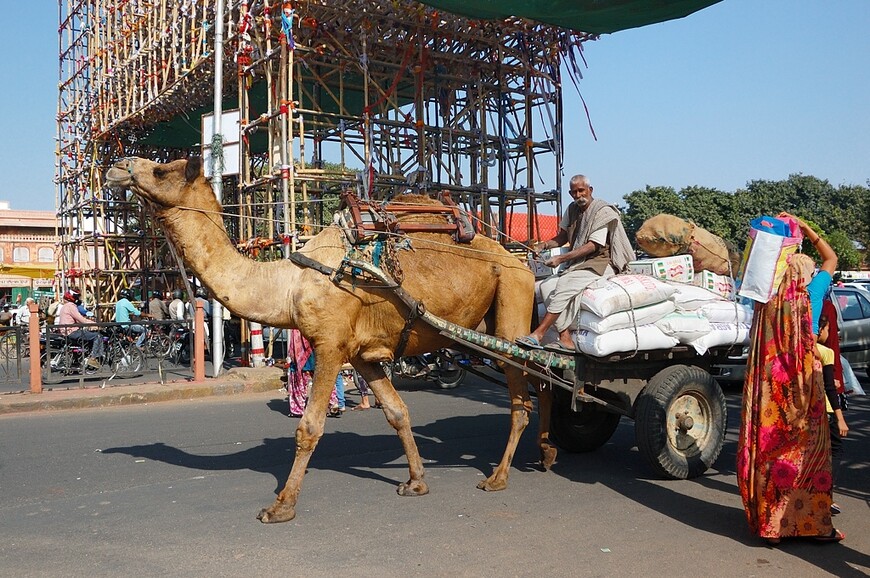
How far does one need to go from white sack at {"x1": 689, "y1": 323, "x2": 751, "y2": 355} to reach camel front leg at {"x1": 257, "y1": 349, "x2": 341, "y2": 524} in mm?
3092

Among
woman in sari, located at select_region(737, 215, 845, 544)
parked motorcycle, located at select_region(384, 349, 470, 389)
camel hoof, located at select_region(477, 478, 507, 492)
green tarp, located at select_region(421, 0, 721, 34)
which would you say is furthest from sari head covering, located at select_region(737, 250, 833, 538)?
parked motorcycle, located at select_region(384, 349, 470, 389)

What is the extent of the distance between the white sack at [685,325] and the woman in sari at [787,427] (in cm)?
133

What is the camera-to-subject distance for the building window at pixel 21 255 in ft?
168

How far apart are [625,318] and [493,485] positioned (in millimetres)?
1742

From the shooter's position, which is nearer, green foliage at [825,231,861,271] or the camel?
the camel

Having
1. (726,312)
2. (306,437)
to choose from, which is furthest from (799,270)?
(306,437)

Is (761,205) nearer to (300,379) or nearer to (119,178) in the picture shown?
(300,379)

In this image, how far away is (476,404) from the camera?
37.4ft

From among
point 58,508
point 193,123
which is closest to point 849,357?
point 58,508

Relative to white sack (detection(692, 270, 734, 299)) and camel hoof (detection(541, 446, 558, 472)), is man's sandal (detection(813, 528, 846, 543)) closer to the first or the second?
camel hoof (detection(541, 446, 558, 472))

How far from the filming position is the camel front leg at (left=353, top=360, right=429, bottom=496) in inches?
245

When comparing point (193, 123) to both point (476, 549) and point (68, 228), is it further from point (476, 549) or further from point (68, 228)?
point (476, 549)

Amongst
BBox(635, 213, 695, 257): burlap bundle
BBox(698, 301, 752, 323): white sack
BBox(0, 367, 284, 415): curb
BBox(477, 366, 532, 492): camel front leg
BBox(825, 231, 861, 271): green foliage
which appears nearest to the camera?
BBox(477, 366, 532, 492): camel front leg

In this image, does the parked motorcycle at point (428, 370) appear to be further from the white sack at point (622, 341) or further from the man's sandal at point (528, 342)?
the white sack at point (622, 341)
